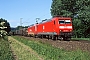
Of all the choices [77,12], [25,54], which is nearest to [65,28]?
[25,54]

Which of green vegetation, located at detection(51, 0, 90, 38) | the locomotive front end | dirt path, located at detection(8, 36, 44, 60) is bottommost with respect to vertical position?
dirt path, located at detection(8, 36, 44, 60)

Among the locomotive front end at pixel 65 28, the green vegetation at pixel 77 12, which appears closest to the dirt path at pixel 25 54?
the locomotive front end at pixel 65 28

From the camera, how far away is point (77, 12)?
225ft

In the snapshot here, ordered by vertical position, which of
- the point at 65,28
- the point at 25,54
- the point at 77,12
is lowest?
the point at 25,54

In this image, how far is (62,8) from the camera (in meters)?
73.1

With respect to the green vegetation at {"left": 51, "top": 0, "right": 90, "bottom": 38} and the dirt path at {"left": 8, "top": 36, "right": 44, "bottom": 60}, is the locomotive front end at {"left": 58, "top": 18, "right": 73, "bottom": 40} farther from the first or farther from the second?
the green vegetation at {"left": 51, "top": 0, "right": 90, "bottom": 38}

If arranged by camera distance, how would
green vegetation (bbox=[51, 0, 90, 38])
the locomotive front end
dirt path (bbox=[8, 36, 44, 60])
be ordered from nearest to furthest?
dirt path (bbox=[8, 36, 44, 60]) < the locomotive front end < green vegetation (bbox=[51, 0, 90, 38])

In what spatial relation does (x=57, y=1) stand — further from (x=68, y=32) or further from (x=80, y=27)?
(x=68, y=32)

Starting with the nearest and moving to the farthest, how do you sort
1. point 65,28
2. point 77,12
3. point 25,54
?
point 25,54
point 65,28
point 77,12

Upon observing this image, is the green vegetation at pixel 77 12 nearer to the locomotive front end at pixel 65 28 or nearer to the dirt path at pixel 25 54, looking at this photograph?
the locomotive front end at pixel 65 28

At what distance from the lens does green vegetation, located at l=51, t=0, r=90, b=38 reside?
6014 centimetres

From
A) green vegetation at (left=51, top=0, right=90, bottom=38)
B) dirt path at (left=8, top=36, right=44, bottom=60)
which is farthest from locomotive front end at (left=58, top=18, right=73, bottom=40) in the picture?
green vegetation at (left=51, top=0, right=90, bottom=38)

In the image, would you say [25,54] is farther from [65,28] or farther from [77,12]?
[77,12]

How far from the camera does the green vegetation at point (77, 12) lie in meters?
60.1
